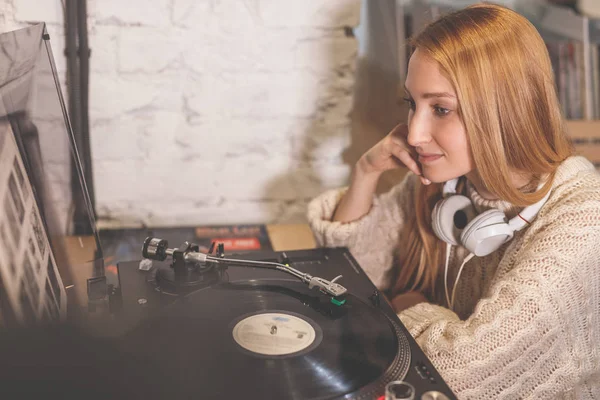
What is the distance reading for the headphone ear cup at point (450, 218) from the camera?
1.07 m

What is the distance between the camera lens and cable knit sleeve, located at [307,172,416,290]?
4.06 feet

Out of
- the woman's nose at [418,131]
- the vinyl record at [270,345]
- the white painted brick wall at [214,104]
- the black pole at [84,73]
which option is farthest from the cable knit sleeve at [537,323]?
the black pole at [84,73]

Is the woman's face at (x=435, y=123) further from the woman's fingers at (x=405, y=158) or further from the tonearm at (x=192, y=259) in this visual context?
the tonearm at (x=192, y=259)

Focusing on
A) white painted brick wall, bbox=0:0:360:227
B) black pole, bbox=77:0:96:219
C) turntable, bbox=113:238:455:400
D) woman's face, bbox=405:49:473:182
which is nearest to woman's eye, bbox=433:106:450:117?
woman's face, bbox=405:49:473:182

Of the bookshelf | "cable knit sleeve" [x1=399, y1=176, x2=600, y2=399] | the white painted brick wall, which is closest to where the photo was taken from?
"cable knit sleeve" [x1=399, y1=176, x2=600, y2=399]

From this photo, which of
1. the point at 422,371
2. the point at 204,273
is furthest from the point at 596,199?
the point at 204,273

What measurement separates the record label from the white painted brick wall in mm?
745

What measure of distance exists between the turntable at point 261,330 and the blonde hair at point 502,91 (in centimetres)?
28

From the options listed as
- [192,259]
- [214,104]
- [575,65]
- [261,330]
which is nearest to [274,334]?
[261,330]

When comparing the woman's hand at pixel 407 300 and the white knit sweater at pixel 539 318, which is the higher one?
the white knit sweater at pixel 539 318

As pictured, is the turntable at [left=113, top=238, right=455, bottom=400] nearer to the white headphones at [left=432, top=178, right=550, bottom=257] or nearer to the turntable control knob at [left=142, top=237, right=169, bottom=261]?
the turntable control knob at [left=142, top=237, right=169, bottom=261]

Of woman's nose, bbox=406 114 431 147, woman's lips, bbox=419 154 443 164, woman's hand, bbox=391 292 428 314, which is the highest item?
woman's nose, bbox=406 114 431 147

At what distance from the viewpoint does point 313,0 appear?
4.65ft

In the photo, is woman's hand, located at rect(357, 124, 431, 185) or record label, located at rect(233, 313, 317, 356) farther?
woman's hand, located at rect(357, 124, 431, 185)
